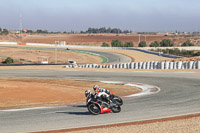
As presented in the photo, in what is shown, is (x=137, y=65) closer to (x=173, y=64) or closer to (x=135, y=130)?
(x=173, y=64)

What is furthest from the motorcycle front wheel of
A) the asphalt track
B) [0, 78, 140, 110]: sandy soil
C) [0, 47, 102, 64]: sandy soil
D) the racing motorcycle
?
[0, 47, 102, 64]: sandy soil

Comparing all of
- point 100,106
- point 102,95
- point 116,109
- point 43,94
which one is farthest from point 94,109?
point 43,94

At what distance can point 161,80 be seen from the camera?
28.5m

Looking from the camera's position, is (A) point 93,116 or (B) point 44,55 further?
(B) point 44,55

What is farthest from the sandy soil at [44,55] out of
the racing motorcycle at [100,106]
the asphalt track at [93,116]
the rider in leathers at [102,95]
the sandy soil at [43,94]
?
the racing motorcycle at [100,106]

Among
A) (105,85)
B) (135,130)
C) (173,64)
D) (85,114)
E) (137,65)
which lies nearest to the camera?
(135,130)

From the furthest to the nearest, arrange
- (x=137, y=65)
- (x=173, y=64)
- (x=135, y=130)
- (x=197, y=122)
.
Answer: (x=137, y=65) → (x=173, y=64) → (x=197, y=122) → (x=135, y=130)

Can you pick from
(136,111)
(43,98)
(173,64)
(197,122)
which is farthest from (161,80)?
(197,122)

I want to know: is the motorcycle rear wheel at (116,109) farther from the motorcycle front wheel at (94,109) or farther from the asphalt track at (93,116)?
the motorcycle front wheel at (94,109)

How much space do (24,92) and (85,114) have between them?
1001cm

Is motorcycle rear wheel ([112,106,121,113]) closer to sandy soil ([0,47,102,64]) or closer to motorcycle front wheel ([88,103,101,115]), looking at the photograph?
motorcycle front wheel ([88,103,101,115])

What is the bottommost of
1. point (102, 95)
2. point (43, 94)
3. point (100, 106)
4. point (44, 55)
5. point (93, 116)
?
point (44, 55)

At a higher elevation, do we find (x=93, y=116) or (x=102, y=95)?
(x=102, y=95)

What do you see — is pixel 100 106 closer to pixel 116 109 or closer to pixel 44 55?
pixel 116 109
